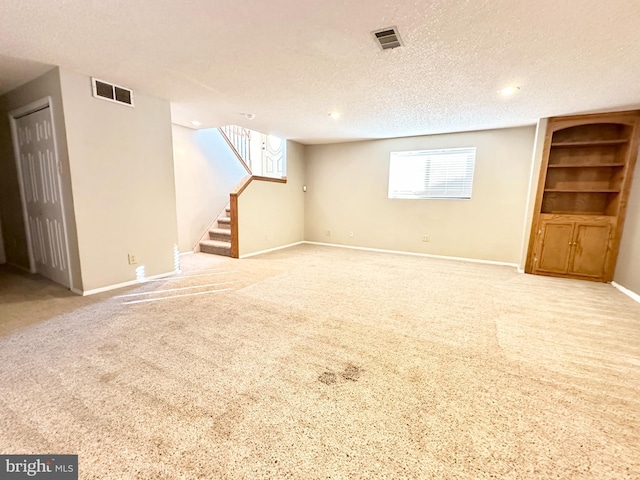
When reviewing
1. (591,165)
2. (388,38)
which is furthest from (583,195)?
(388,38)

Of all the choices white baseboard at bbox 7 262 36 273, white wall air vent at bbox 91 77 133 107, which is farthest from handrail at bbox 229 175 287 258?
white baseboard at bbox 7 262 36 273

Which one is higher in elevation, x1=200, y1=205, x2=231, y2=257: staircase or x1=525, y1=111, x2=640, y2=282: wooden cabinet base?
x1=525, y1=111, x2=640, y2=282: wooden cabinet base

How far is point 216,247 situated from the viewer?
5.36 meters

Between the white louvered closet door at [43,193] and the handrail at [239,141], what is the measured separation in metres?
3.06

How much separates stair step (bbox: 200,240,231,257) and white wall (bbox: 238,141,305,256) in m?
0.31

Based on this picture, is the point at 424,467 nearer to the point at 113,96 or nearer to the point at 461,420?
the point at 461,420

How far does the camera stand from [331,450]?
1276 mm

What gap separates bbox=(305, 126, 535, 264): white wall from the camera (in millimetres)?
4777

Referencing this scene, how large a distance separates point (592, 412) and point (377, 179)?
4895 millimetres

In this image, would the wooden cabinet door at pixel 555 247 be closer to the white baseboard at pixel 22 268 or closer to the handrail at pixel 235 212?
the handrail at pixel 235 212

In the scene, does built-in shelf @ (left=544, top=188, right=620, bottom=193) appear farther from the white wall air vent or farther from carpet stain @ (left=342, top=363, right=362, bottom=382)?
the white wall air vent

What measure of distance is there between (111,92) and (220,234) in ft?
9.97

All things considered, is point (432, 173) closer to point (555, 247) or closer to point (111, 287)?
point (555, 247)

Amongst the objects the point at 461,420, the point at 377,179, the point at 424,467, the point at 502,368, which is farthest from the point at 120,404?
the point at 377,179
